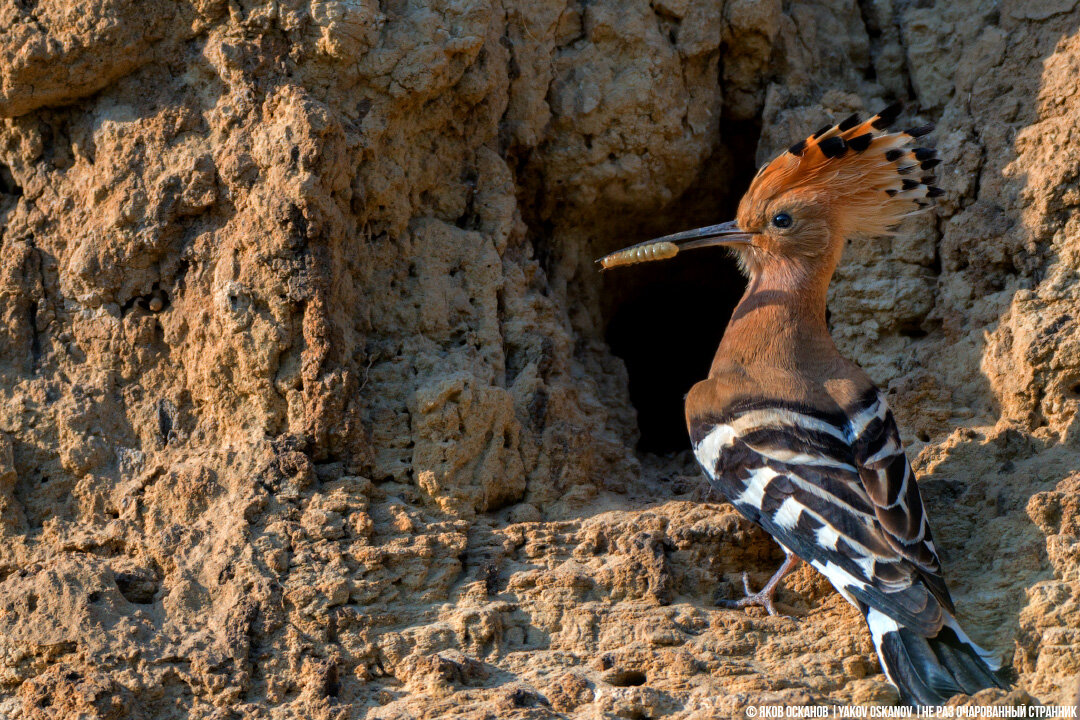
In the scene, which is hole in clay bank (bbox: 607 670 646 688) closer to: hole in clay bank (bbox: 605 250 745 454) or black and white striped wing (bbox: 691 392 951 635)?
black and white striped wing (bbox: 691 392 951 635)

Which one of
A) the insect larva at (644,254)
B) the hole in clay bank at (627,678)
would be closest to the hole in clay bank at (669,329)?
the insect larva at (644,254)

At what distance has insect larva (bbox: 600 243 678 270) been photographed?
333 centimetres

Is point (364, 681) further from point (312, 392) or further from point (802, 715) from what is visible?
point (802, 715)

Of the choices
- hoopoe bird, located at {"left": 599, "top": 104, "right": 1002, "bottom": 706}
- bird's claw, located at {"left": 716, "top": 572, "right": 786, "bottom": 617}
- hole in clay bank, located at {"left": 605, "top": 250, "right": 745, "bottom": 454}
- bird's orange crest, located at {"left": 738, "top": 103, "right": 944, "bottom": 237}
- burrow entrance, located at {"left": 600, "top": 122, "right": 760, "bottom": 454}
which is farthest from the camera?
hole in clay bank, located at {"left": 605, "top": 250, "right": 745, "bottom": 454}

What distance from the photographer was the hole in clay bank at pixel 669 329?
4484 mm

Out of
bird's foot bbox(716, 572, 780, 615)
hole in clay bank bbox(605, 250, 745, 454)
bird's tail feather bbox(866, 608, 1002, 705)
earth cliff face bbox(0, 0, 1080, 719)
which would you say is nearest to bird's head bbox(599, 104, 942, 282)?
earth cliff face bbox(0, 0, 1080, 719)

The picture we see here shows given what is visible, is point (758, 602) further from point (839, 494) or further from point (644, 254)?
point (644, 254)

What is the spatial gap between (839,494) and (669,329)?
2.11 m

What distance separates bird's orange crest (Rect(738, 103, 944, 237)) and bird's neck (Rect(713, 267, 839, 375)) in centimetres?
19

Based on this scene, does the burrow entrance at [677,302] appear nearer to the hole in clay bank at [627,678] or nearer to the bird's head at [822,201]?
the bird's head at [822,201]

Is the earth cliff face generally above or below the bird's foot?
above

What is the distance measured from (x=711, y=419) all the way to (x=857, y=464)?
1.56 ft

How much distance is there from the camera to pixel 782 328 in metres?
3.34

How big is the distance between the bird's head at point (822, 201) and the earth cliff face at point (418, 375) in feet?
0.78
